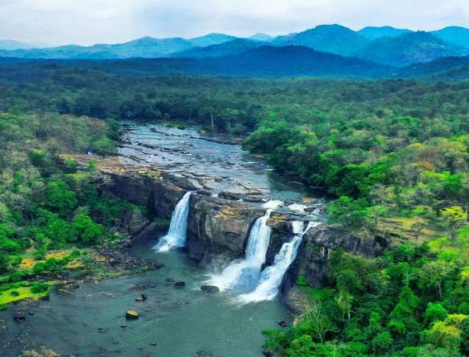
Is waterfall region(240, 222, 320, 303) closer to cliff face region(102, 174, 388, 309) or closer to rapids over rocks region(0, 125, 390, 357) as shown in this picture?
rapids over rocks region(0, 125, 390, 357)

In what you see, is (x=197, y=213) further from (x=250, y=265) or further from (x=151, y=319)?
(x=151, y=319)

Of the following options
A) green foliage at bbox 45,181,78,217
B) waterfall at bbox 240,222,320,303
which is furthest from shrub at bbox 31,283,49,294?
waterfall at bbox 240,222,320,303

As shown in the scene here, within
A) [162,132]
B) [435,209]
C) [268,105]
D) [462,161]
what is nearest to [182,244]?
[435,209]

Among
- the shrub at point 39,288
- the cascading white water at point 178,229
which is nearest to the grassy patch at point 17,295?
the shrub at point 39,288

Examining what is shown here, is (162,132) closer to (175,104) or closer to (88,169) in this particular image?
(175,104)

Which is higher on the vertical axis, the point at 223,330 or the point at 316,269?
the point at 316,269

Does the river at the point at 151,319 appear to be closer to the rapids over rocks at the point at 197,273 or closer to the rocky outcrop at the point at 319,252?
the rapids over rocks at the point at 197,273
